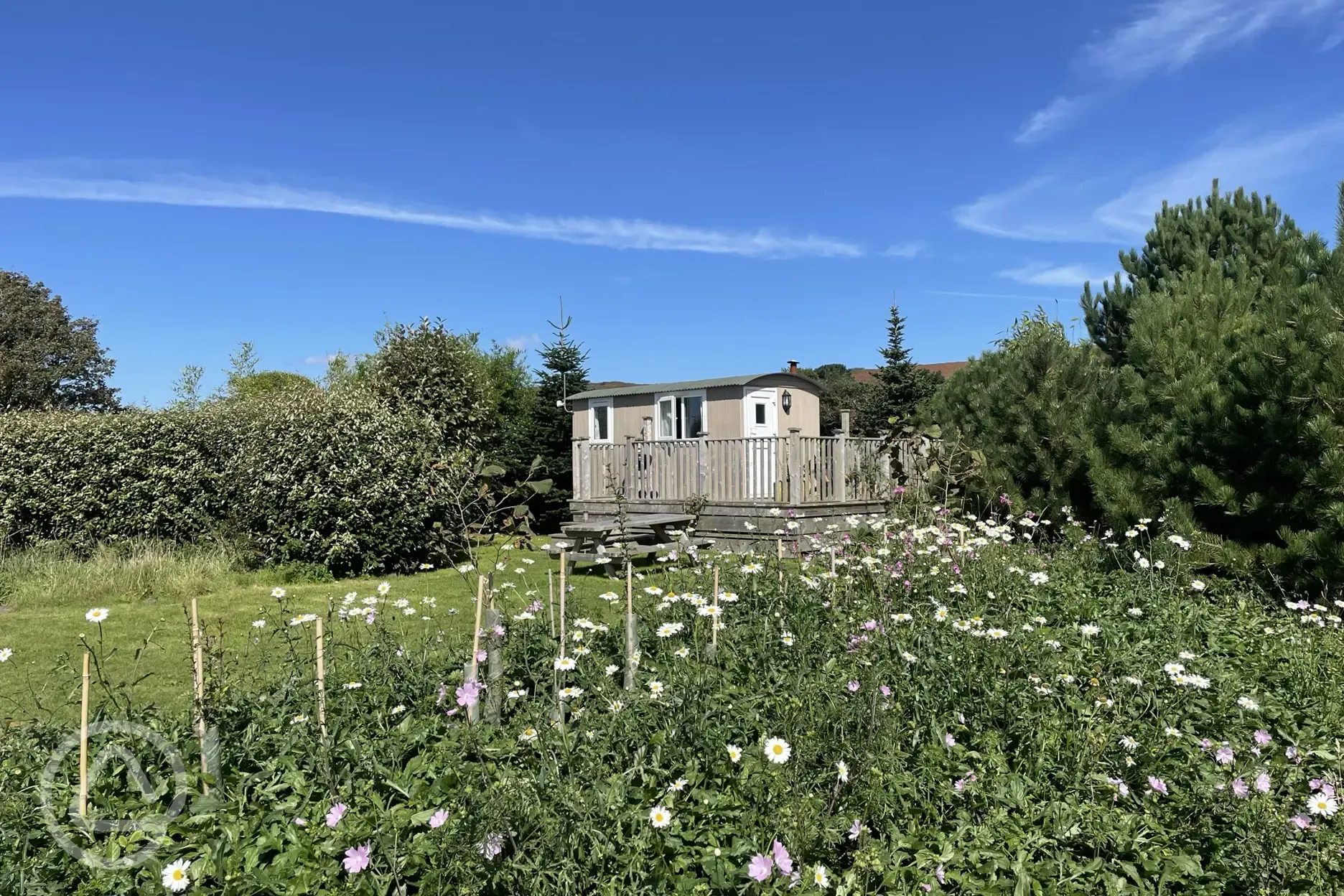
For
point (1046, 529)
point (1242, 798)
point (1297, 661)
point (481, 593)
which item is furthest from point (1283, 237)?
point (481, 593)

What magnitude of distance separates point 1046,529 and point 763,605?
16.8 feet

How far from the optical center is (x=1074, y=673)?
355 cm

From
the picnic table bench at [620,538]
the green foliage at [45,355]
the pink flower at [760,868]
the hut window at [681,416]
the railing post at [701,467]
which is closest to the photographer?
the pink flower at [760,868]

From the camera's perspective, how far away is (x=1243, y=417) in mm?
5617

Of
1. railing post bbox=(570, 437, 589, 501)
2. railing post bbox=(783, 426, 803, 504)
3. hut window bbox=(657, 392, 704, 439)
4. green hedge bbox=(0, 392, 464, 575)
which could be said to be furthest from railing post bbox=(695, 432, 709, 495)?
hut window bbox=(657, 392, 704, 439)

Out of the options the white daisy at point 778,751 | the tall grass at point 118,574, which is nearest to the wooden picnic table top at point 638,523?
the tall grass at point 118,574

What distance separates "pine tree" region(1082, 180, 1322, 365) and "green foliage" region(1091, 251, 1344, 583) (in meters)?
2.03

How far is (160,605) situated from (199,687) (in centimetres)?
576

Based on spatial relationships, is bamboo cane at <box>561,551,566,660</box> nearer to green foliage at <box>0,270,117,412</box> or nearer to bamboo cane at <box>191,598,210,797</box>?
bamboo cane at <box>191,598,210,797</box>

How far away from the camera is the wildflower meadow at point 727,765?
2246 mm

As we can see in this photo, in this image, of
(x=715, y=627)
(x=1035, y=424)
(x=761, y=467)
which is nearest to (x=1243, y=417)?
(x=1035, y=424)

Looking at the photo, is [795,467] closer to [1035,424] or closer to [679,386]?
[1035,424]

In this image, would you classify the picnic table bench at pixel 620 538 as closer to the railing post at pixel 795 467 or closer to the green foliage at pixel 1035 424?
the railing post at pixel 795 467

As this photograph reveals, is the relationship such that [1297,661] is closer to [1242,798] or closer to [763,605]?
[1242,798]
